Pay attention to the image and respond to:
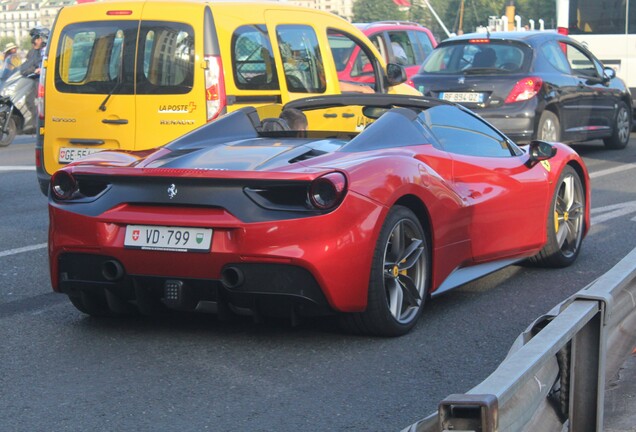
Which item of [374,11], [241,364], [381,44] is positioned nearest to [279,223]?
[241,364]

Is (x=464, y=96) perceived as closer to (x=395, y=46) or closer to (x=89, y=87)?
(x=395, y=46)

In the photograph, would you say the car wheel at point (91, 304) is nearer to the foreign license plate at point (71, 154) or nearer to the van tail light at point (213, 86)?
the van tail light at point (213, 86)

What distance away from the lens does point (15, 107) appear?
19.0m

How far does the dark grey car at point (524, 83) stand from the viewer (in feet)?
49.0

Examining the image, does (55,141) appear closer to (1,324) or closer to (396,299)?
(1,324)

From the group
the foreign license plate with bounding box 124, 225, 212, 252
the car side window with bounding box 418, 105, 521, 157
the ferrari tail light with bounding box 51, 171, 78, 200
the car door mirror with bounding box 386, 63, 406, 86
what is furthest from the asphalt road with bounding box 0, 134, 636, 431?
the car door mirror with bounding box 386, 63, 406, 86

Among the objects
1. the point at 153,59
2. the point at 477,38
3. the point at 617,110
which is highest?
the point at 153,59

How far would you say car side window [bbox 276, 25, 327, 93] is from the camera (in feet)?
33.3

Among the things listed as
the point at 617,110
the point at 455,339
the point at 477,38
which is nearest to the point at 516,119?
the point at 477,38

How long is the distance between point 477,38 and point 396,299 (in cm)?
1031

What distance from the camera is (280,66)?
1004 centimetres

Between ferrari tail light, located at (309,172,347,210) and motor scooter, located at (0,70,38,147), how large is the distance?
46.6ft

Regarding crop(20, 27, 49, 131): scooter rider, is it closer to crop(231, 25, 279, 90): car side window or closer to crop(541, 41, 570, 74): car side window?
crop(541, 41, 570, 74): car side window

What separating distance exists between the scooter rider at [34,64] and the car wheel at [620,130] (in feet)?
28.5
